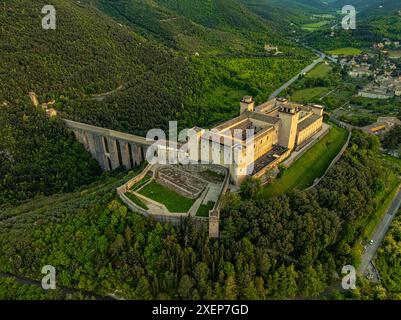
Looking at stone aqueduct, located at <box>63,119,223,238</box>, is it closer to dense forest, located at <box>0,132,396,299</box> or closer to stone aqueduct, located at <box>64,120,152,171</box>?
stone aqueduct, located at <box>64,120,152,171</box>

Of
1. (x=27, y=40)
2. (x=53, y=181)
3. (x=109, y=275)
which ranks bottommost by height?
(x=53, y=181)

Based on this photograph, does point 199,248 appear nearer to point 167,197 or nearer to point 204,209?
point 204,209

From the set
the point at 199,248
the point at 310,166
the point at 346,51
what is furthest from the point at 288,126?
the point at 346,51

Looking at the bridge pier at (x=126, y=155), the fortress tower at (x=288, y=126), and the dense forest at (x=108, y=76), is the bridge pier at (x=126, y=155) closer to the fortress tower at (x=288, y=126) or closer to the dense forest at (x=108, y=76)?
the dense forest at (x=108, y=76)

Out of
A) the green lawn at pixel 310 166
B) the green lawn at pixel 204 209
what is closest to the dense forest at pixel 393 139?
the green lawn at pixel 310 166

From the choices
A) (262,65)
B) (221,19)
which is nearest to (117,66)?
(262,65)

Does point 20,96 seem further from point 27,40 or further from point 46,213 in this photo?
point 46,213
